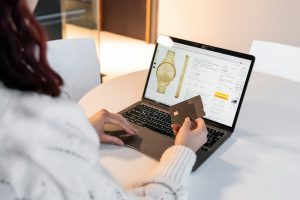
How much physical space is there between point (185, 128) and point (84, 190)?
1.64 ft

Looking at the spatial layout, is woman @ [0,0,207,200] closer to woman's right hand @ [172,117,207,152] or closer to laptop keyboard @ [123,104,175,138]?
woman's right hand @ [172,117,207,152]

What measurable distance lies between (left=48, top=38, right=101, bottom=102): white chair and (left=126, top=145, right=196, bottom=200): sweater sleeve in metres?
0.83

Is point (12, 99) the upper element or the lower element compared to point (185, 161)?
upper

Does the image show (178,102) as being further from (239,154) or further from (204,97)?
(239,154)

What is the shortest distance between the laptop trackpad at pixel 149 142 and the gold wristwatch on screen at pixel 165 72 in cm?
22

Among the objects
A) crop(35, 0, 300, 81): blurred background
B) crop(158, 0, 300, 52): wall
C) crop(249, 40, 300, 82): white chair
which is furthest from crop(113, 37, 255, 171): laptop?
crop(158, 0, 300, 52): wall

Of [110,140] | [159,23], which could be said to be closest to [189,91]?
[110,140]

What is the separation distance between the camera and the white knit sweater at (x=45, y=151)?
0.64 meters

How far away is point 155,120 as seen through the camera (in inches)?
53.0

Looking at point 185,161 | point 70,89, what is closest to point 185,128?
point 185,161

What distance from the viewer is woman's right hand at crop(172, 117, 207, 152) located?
1117 millimetres

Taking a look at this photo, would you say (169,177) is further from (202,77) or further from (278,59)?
(278,59)

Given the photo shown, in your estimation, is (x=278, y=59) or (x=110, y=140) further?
(x=278, y=59)

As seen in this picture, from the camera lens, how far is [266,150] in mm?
1228
